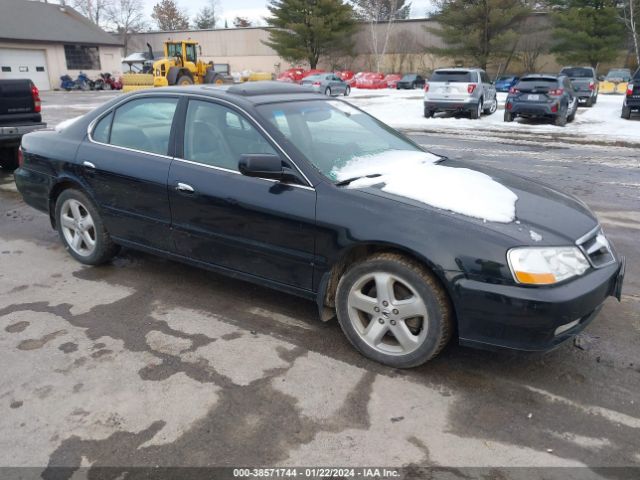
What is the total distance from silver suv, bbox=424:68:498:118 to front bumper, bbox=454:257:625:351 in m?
15.8

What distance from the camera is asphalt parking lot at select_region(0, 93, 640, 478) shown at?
2.51m

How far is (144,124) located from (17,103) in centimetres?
578

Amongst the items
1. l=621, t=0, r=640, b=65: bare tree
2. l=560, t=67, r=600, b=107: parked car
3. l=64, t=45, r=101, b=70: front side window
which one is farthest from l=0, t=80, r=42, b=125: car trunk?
l=621, t=0, r=640, b=65: bare tree

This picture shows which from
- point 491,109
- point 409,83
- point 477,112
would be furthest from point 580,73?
point 409,83

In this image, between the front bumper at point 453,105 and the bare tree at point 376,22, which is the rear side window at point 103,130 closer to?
the front bumper at point 453,105

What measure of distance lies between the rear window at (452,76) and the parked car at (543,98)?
1.61 metres

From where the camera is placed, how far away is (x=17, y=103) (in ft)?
28.4

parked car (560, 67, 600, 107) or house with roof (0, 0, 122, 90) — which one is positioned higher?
house with roof (0, 0, 122, 90)

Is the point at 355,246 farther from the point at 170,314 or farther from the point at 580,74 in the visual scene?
the point at 580,74

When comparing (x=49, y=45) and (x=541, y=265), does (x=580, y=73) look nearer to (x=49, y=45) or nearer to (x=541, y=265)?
(x=541, y=265)

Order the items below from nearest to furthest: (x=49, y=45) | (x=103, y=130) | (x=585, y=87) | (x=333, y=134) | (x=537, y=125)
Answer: (x=333, y=134)
(x=103, y=130)
(x=537, y=125)
(x=585, y=87)
(x=49, y=45)

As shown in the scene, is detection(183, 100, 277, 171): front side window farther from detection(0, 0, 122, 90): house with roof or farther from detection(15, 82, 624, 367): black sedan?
detection(0, 0, 122, 90): house with roof

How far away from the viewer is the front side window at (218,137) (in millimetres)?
3652

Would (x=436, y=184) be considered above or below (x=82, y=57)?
below
